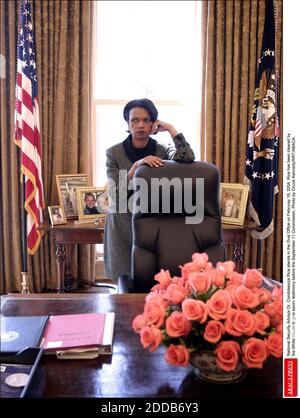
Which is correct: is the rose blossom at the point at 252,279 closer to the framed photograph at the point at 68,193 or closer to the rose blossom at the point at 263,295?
Result: the rose blossom at the point at 263,295

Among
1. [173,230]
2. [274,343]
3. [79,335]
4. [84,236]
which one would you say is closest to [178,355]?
[274,343]

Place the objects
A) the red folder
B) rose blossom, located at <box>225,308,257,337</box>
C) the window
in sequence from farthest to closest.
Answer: the window
the red folder
rose blossom, located at <box>225,308,257,337</box>

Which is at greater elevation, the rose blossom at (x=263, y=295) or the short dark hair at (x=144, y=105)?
the short dark hair at (x=144, y=105)

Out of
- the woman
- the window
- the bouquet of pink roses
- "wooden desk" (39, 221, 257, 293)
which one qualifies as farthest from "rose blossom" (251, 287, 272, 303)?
the window

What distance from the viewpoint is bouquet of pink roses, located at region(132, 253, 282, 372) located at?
664 millimetres

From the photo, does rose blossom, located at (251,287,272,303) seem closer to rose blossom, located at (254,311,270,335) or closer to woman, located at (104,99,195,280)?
rose blossom, located at (254,311,270,335)

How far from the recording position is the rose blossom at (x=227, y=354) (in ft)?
2.19

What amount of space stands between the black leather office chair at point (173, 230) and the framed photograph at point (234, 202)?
3.28 ft

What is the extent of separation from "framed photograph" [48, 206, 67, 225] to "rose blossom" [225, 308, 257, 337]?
1.94 metres

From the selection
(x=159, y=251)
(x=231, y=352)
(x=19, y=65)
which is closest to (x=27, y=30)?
(x=19, y=65)

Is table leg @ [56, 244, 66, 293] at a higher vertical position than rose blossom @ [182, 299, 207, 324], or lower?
lower

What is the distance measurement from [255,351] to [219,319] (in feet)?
0.26

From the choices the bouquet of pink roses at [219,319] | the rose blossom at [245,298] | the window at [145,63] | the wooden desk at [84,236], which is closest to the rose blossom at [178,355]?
the bouquet of pink roses at [219,319]
